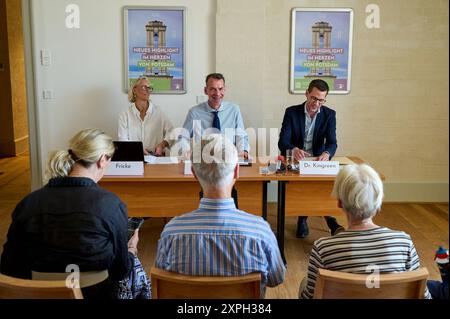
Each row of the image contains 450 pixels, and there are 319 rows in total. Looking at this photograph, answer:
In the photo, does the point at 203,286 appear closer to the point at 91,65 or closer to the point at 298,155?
the point at 298,155

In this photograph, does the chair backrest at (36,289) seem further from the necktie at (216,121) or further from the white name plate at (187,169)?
the necktie at (216,121)

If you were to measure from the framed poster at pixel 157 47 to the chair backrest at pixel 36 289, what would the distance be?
3.77 meters

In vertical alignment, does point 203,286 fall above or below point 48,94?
below

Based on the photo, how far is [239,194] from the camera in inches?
144

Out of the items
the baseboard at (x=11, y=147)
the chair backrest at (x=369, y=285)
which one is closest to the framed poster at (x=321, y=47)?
the chair backrest at (x=369, y=285)

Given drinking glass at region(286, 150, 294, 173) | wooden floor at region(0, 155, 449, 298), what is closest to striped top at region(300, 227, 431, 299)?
wooden floor at region(0, 155, 449, 298)

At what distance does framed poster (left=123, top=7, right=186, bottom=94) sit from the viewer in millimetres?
5152

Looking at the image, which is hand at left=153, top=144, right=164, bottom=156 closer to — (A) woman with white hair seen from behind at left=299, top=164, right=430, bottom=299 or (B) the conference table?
(B) the conference table

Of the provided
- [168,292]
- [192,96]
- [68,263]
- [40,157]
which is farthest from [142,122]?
[168,292]

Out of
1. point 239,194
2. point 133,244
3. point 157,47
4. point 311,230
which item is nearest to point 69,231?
point 133,244

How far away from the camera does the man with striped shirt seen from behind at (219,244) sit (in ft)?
6.14

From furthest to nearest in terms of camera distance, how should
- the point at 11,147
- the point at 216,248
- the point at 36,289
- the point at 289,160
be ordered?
the point at 11,147
the point at 289,160
the point at 216,248
the point at 36,289

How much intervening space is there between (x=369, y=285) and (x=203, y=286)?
0.54m
